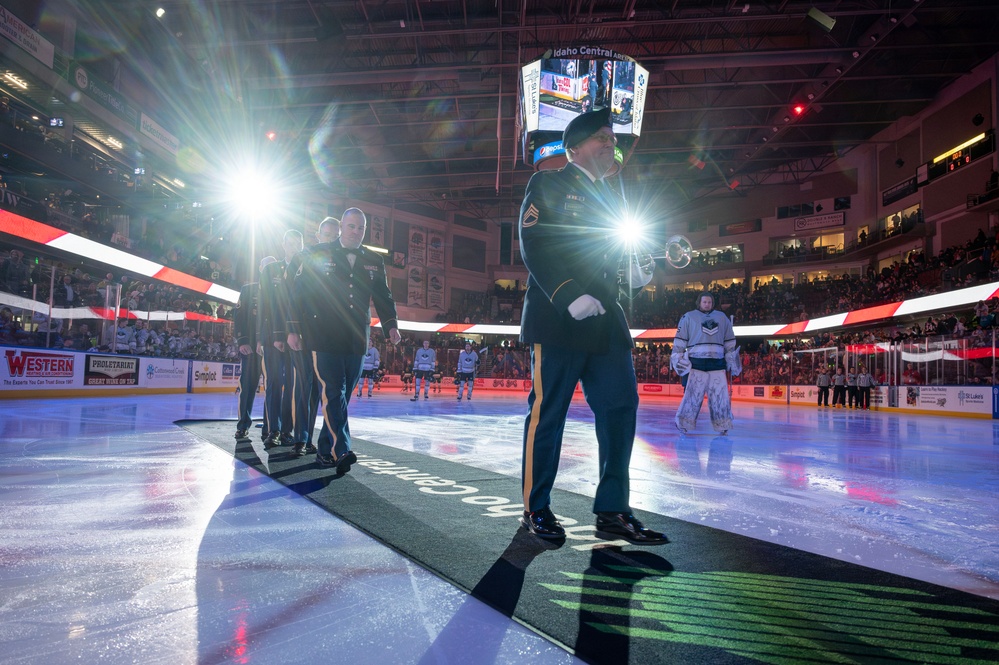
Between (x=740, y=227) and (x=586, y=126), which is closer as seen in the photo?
(x=586, y=126)

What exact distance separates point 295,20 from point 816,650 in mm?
20016

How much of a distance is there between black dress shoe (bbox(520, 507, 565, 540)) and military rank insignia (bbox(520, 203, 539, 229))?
1.12 m

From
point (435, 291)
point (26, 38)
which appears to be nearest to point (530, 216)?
point (26, 38)

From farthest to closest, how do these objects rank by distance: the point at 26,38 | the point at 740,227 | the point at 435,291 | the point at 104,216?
1. the point at 435,291
2. the point at 740,227
3. the point at 104,216
4. the point at 26,38

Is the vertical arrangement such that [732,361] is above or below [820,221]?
below

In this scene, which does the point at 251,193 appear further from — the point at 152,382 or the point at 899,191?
the point at 899,191

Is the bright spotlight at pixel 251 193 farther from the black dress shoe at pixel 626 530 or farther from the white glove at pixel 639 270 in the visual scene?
the black dress shoe at pixel 626 530

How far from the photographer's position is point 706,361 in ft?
24.0

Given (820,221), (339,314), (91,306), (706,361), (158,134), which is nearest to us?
(339,314)

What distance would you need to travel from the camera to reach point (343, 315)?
381 centimetres

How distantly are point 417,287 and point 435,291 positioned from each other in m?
1.38

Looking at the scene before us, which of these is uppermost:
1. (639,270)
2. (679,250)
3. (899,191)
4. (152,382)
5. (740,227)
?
(740,227)

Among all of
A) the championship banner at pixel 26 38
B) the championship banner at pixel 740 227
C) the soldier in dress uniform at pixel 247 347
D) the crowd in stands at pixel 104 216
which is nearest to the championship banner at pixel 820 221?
the championship banner at pixel 740 227

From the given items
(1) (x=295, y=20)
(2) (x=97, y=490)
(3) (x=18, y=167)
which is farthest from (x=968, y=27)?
(3) (x=18, y=167)
